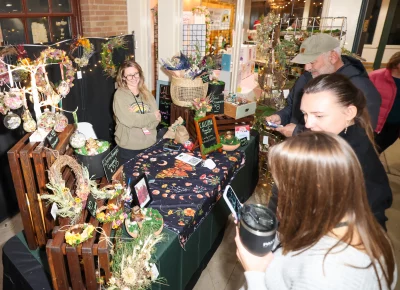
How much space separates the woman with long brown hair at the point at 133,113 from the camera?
262 cm

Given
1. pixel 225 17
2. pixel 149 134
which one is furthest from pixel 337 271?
pixel 225 17

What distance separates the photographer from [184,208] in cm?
188

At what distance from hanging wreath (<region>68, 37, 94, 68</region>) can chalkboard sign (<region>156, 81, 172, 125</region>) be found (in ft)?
3.38

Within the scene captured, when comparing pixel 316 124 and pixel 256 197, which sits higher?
pixel 316 124

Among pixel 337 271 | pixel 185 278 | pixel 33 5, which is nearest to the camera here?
pixel 337 271

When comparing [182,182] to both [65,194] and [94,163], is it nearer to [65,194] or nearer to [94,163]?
[94,163]

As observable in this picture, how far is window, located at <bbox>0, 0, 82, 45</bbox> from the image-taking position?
290 centimetres

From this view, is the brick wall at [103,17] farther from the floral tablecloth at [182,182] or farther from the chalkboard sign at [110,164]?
the chalkboard sign at [110,164]

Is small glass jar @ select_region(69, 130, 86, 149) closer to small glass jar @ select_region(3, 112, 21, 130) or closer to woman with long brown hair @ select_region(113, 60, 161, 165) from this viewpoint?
small glass jar @ select_region(3, 112, 21, 130)

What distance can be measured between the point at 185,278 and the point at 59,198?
1106mm

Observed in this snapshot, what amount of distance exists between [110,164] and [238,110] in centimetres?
156

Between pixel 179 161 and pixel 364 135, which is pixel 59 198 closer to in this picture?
pixel 179 161

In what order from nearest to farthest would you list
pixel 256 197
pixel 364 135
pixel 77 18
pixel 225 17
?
pixel 364 135, pixel 256 197, pixel 77 18, pixel 225 17

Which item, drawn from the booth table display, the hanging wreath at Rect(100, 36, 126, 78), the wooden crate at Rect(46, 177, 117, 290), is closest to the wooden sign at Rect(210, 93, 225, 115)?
the booth table display
